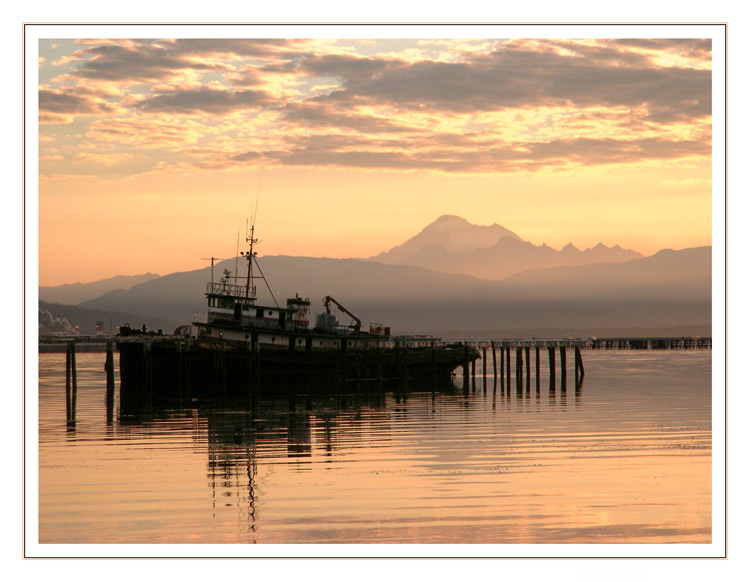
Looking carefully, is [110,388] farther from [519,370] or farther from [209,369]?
[519,370]

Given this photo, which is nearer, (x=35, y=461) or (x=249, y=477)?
(x=35, y=461)

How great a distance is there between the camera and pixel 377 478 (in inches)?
963

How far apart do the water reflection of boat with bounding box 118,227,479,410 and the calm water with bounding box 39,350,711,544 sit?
43.0 feet

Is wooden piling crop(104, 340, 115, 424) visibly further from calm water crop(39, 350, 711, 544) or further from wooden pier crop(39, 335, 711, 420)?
calm water crop(39, 350, 711, 544)

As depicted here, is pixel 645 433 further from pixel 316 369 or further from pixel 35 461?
pixel 316 369

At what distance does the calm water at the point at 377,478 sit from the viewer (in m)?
18.9

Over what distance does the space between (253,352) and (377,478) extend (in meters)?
33.7

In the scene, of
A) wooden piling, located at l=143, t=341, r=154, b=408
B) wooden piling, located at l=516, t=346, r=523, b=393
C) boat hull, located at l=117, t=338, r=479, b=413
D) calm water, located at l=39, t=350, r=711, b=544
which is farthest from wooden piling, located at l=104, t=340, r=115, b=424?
wooden piling, located at l=516, t=346, r=523, b=393

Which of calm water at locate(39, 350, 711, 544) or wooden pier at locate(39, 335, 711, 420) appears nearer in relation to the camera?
calm water at locate(39, 350, 711, 544)

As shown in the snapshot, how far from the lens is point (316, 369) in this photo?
6184 centimetres

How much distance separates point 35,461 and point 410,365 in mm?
51534

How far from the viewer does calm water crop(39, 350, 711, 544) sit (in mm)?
18938

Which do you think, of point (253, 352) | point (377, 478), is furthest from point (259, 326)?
point (377, 478)
